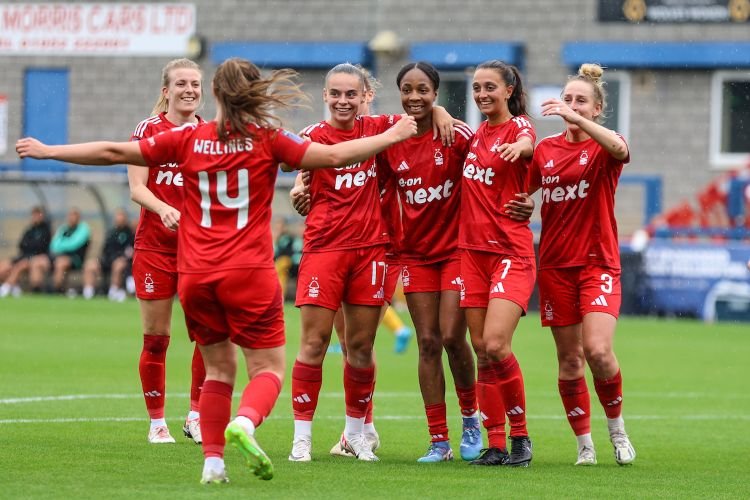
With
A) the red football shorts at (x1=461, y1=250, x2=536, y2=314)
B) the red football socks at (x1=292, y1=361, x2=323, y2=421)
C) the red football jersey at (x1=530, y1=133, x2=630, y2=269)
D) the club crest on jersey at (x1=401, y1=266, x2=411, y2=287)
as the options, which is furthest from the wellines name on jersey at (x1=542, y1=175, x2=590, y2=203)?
the red football socks at (x1=292, y1=361, x2=323, y2=421)

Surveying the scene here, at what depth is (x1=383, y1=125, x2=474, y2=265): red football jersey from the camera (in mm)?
8992

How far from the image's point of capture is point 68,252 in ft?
91.5

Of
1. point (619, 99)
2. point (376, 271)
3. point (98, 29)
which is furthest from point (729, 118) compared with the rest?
Answer: point (376, 271)

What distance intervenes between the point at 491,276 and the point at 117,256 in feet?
64.0

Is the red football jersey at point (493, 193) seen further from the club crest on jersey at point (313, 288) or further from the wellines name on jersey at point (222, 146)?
the wellines name on jersey at point (222, 146)

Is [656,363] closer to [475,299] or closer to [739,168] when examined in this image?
[475,299]

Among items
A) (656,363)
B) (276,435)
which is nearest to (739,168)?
(656,363)

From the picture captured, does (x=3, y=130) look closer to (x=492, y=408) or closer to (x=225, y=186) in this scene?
(x=492, y=408)

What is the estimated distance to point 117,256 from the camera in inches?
1081

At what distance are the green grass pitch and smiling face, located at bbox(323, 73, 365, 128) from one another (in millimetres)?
2048

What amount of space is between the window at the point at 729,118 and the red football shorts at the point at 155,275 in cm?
2265

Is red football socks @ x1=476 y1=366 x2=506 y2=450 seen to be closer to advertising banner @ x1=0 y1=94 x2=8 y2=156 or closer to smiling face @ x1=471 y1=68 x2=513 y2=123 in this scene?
smiling face @ x1=471 y1=68 x2=513 y2=123

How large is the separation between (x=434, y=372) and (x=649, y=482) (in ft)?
5.27

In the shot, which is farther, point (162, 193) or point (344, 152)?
point (162, 193)
